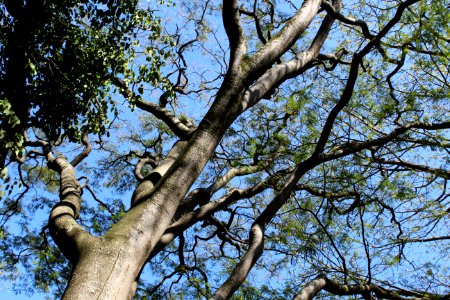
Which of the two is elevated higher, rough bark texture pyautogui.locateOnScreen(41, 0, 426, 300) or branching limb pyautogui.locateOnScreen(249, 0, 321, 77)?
branching limb pyautogui.locateOnScreen(249, 0, 321, 77)

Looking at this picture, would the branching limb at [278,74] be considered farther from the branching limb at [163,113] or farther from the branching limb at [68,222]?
the branching limb at [68,222]

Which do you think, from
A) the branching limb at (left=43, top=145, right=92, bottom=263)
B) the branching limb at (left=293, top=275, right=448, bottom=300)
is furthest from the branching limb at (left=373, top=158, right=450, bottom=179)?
the branching limb at (left=43, top=145, right=92, bottom=263)

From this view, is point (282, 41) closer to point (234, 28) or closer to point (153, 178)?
point (234, 28)

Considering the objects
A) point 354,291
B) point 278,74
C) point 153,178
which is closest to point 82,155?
point 153,178

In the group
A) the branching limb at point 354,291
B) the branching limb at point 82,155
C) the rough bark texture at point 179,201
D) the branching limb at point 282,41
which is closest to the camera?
the rough bark texture at point 179,201

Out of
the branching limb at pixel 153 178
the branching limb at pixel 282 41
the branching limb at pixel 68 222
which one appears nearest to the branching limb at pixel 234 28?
the branching limb at pixel 282 41

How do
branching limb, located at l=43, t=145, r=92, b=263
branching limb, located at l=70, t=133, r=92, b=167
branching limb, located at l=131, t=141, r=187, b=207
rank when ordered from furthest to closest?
branching limb, located at l=70, t=133, r=92, b=167 < branching limb, located at l=131, t=141, r=187, b=207 < branching limb, located at l=43, t=145, r=92, b=263

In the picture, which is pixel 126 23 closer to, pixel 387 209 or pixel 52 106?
pixel 52 106

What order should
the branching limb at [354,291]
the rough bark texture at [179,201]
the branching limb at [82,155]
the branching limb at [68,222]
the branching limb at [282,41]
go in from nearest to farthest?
1. the rough bark texture at [179,201]
2. the branching limb at [68,222]
3. the branching limb at [282,41]
4. the branching limb at [354,291]
5. the branching limb at [82,155]

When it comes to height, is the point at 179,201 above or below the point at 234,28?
below

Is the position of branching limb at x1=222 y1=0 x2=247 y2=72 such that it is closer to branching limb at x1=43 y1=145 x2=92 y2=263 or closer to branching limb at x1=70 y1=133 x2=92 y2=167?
branching limb at x1=43 y1=145 x2=92 y2=263

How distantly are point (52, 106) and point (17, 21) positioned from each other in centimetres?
79

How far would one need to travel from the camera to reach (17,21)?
421cm

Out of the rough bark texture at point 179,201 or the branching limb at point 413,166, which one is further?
Result: the branching limb at point 413,166
